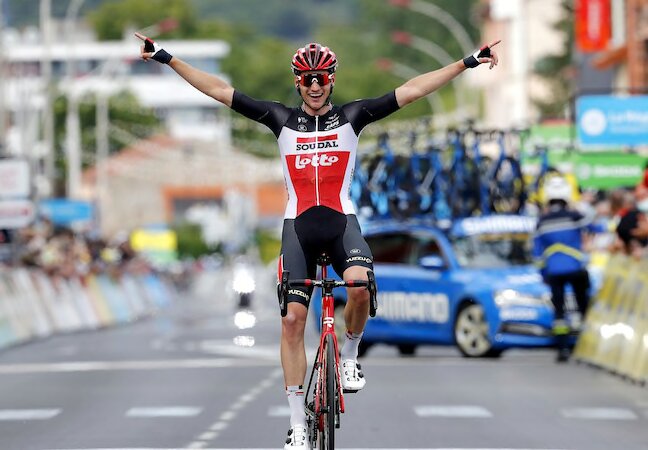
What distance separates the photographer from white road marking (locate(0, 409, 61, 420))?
53.1ft

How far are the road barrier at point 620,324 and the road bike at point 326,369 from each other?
8.38m

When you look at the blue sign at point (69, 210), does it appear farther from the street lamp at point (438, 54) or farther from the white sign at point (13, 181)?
the white sign at point (13, 181)

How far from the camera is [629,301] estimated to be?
21.4m

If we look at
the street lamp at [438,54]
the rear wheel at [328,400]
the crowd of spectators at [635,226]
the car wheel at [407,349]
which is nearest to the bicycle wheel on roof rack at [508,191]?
the car wheel at [407,349]

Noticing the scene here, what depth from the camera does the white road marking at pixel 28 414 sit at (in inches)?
637

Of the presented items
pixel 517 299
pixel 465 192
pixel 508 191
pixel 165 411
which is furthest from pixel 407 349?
pixel 165 411

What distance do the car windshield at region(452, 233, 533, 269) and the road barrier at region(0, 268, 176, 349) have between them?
8.34m

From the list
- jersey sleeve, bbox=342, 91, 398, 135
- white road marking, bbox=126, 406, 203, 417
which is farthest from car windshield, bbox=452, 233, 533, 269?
jersey sleeve, bbox=342, 91, 398, 135

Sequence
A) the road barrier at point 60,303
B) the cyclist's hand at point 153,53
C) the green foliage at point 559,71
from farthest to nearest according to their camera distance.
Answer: the green foliage at point 559,71 → the road barrier at point 60,303 → the cyclist's hand at point 153,53

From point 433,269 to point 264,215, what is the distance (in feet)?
434

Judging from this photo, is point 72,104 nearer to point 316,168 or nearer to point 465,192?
point 465,192

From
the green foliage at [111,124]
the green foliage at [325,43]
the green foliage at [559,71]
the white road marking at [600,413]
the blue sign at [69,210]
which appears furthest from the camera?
the green foliage at [325,43]

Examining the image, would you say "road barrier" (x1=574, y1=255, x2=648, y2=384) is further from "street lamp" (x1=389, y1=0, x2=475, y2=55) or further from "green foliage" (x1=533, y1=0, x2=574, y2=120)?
"green foliage" (x1=533, y1=0, x2=574, y2=120)

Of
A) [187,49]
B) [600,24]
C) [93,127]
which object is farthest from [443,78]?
[187,49]
